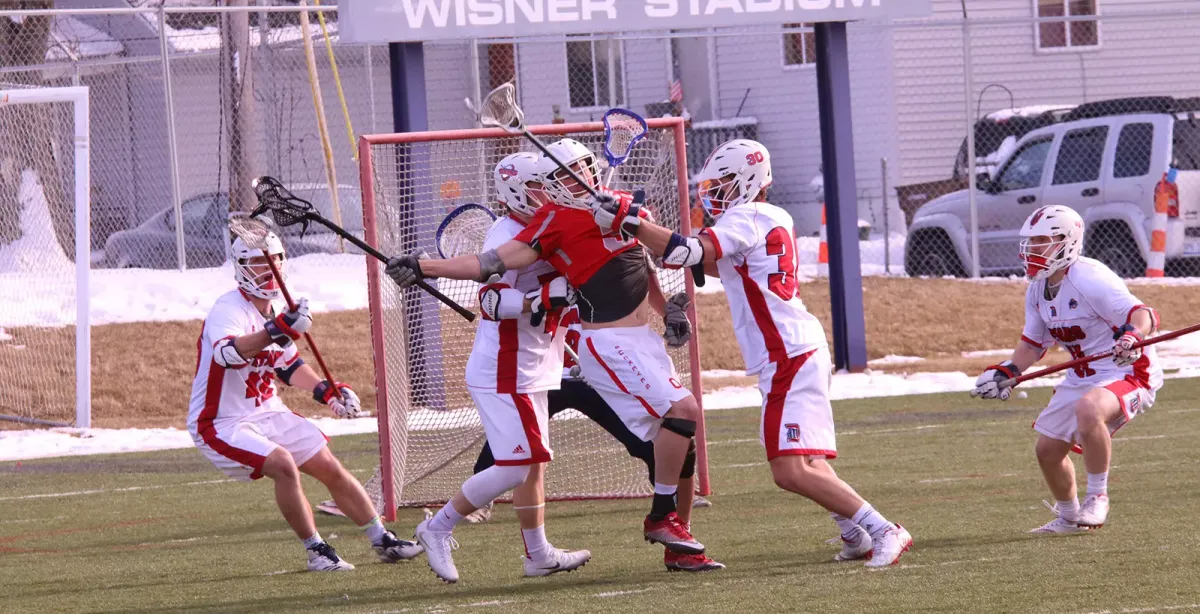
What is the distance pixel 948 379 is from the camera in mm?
14016

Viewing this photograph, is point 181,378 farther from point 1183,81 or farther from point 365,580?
point 1183,81

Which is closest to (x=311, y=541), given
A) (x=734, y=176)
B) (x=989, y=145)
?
(x=734, y=176)

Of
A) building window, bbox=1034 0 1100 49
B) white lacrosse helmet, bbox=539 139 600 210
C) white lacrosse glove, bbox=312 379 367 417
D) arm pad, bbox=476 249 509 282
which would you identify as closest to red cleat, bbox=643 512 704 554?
arm pad, bbox=476 249 509 282

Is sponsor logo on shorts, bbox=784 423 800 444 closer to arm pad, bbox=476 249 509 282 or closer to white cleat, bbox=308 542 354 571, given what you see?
arm pad, bbox=476 249 509 282

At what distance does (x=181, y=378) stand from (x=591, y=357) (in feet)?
28.7

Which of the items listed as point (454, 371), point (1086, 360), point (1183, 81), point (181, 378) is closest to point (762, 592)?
point (1086, 360)

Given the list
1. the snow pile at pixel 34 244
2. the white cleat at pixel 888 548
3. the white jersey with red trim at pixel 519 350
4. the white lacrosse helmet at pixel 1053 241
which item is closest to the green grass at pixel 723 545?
the white cleat at pixel 888 548

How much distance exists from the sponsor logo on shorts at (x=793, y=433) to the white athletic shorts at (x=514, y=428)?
3.05 ft

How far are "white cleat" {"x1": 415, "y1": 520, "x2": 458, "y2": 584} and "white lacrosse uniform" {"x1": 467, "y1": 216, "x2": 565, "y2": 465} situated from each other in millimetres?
381

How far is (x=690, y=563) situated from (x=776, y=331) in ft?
3.14

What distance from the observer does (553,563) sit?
21.6 feet

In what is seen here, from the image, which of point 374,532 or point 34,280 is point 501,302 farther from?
point 34,280

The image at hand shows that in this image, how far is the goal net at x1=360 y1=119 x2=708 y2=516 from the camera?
873 cm

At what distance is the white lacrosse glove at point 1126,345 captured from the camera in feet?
22.0
